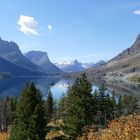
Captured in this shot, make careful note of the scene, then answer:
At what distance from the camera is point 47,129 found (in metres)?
48.5

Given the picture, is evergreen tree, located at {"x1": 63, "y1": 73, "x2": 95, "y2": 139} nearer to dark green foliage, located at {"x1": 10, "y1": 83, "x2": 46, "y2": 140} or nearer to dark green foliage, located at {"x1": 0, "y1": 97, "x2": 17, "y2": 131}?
dark green foliage, located at {"x1": 10, "y1": 83, "x2": 46, "y2": 140}

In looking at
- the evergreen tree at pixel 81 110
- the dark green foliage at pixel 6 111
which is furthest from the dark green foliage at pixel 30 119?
the dark green foliage at pixel 6 111

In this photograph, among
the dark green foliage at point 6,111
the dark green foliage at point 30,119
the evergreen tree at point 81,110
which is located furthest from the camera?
the dark green foliage at point 6,111

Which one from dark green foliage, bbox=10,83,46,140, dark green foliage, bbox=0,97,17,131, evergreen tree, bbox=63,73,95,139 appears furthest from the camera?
dark green foliage, bbox=0,97,17,131

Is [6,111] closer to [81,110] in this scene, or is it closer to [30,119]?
[81,110]

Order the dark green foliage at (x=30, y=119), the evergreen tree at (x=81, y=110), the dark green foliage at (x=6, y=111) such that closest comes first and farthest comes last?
the dark green foliage at (x=30, y=119) < the evergreen tree at (x=81, y=110) < the dark green foliage at (x=6, y=111)

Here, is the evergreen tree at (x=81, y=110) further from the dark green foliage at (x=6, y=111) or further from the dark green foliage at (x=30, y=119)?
the dark green foliage at (x=6, y=111)

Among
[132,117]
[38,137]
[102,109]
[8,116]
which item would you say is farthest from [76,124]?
[8,116]

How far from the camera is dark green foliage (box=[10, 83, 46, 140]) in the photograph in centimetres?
4613

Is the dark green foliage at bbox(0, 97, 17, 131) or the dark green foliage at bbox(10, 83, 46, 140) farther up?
the dark green foliage at bbox(10, 83, 46, 140)

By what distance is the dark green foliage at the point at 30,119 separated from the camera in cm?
4613

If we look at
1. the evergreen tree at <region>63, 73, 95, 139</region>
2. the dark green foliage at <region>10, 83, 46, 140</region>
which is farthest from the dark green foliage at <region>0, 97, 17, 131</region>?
the dark green foliage at <region>10, 83, 46, 140</region>

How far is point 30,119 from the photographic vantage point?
46.3 meters

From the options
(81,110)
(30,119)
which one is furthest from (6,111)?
(30,119)
